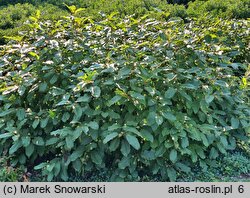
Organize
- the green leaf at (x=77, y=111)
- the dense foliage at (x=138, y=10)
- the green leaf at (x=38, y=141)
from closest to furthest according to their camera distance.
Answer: the green leaf at (x=77, y=111) → the green leaf at (x=38, y=141) → the dense foliage at (x=138, y=10)

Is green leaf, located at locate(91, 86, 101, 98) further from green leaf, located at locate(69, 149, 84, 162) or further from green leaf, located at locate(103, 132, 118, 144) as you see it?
green leaf, located at locate(69, 149, 84, 162)

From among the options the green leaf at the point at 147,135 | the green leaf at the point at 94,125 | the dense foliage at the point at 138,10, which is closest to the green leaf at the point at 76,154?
the green leaf at the point at 94,125

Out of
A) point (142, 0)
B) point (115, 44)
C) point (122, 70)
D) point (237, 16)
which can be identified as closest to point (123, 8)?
point (142, 0)

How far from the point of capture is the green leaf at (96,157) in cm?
331

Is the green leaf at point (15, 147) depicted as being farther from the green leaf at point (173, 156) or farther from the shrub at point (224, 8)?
the shrub at point (224, 8)

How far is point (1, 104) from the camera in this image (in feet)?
12.8

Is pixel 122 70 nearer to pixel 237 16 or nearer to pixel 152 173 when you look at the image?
pixel 152 173

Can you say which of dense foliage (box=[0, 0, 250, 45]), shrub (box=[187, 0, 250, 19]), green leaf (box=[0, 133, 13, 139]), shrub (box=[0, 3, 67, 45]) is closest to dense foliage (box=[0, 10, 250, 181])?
green leaf (box=[0, 133, 13, 139])

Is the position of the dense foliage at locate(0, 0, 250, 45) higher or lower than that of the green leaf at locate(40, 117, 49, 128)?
lower

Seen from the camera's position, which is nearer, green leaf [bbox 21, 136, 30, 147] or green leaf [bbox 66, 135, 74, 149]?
green leaf [bbox 66, 135, 74, 149]

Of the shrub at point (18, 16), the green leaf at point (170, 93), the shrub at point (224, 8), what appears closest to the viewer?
the green leaf at point (170, 93)

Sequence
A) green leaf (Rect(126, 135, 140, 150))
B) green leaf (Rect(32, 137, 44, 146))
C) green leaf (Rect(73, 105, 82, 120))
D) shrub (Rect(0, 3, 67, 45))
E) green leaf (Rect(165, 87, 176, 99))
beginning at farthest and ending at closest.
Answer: shrub (Rect(0, 3, 67, 45))
green leaf (Rect(32, 137, 44, 146))
green leaf (Rect(165, 87, 176, 99))
green leaf (Rect(73, 105, 82, 120))
green leaf (Rect(126, 135, 140, 150))

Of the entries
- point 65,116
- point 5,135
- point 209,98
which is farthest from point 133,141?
point 5,135

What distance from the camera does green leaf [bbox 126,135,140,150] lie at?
3131 millimetres
